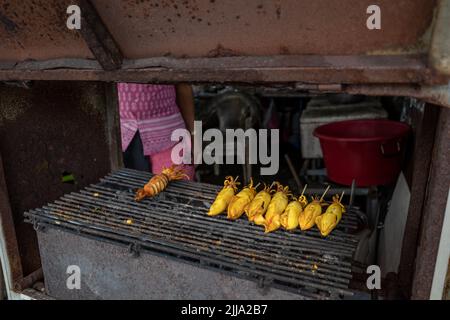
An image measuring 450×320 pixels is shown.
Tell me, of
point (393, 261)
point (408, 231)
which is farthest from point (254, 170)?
point (408, 231)

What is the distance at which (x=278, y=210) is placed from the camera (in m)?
2.44

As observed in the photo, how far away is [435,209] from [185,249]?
4.33 feet

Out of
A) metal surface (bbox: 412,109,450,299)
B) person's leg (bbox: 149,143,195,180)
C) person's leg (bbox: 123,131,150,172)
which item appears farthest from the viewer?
person's leg (bbox: 149,143,195,180)

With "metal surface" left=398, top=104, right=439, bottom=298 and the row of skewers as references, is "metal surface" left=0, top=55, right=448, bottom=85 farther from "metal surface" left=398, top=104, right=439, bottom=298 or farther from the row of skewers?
the row of skewers

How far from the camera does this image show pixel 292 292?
73.9 inches

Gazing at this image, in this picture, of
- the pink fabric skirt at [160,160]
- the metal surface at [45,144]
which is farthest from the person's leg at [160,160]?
the metal surface at [45,144]

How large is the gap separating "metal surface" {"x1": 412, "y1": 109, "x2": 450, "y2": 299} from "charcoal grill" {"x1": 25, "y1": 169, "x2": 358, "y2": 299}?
0.36m

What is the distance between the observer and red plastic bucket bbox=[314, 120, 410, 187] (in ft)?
11.5

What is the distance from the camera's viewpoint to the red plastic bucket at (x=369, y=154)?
11.5ft

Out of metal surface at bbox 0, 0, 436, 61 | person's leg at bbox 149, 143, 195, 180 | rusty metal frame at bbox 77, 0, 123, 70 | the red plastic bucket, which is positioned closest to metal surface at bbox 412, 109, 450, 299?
metal surface at bbox 0, 0, 436, 61

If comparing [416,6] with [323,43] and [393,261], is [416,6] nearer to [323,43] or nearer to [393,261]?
[323,43]

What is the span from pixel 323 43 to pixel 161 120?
103 inches

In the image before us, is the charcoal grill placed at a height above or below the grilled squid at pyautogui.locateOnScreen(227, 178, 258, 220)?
below

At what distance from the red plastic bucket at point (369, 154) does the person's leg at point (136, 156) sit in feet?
6.15
